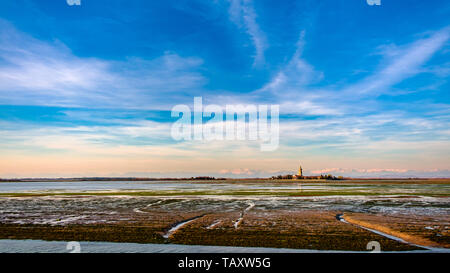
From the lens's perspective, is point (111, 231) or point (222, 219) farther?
point (222, 219)

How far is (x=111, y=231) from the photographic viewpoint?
19.1 metres

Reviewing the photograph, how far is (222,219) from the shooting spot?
2355cm
